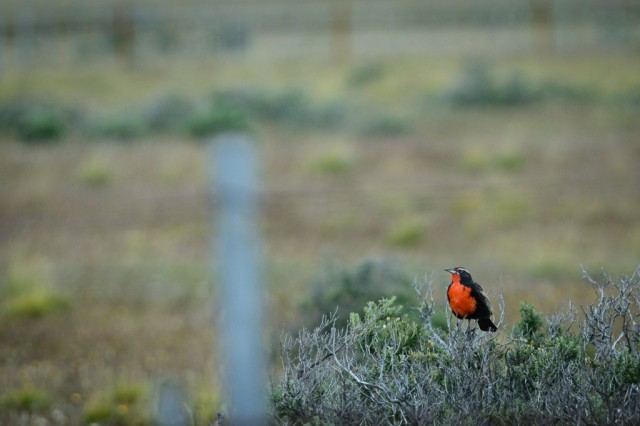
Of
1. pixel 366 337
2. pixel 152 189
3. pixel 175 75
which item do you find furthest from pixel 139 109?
pixel 366 337

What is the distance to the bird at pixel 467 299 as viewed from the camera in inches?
210

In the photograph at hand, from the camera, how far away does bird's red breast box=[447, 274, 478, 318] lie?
17.5 ft

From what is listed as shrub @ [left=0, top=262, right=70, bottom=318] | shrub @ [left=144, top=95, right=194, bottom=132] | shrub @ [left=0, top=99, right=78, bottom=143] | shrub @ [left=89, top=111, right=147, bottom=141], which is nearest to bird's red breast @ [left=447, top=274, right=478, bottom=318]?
shrub @ [left=0, top=262, right=70, bottom=318]

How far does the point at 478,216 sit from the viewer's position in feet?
60.1

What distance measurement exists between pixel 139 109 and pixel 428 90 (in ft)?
28.1

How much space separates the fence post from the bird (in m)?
1.93

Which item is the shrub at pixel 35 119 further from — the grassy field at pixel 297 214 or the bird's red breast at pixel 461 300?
the bird's red breast at pixel 461 300

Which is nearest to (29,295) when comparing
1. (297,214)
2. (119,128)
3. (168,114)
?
(297,214)

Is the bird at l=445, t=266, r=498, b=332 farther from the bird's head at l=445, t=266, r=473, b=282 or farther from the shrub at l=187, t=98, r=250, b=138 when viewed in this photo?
the shrub at l=187, t=98, r=250, b=138

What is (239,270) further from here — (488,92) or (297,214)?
(488,92)

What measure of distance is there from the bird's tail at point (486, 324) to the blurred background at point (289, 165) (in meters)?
1.68

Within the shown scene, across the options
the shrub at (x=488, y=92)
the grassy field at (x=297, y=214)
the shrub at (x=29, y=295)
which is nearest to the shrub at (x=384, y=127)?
the grassy field at (x=297, y=214)

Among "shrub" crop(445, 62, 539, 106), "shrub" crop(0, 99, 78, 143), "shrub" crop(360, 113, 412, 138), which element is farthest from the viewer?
"shrub" crop(445, 62, 539, 106)

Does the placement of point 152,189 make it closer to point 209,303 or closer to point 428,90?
point 209,303
